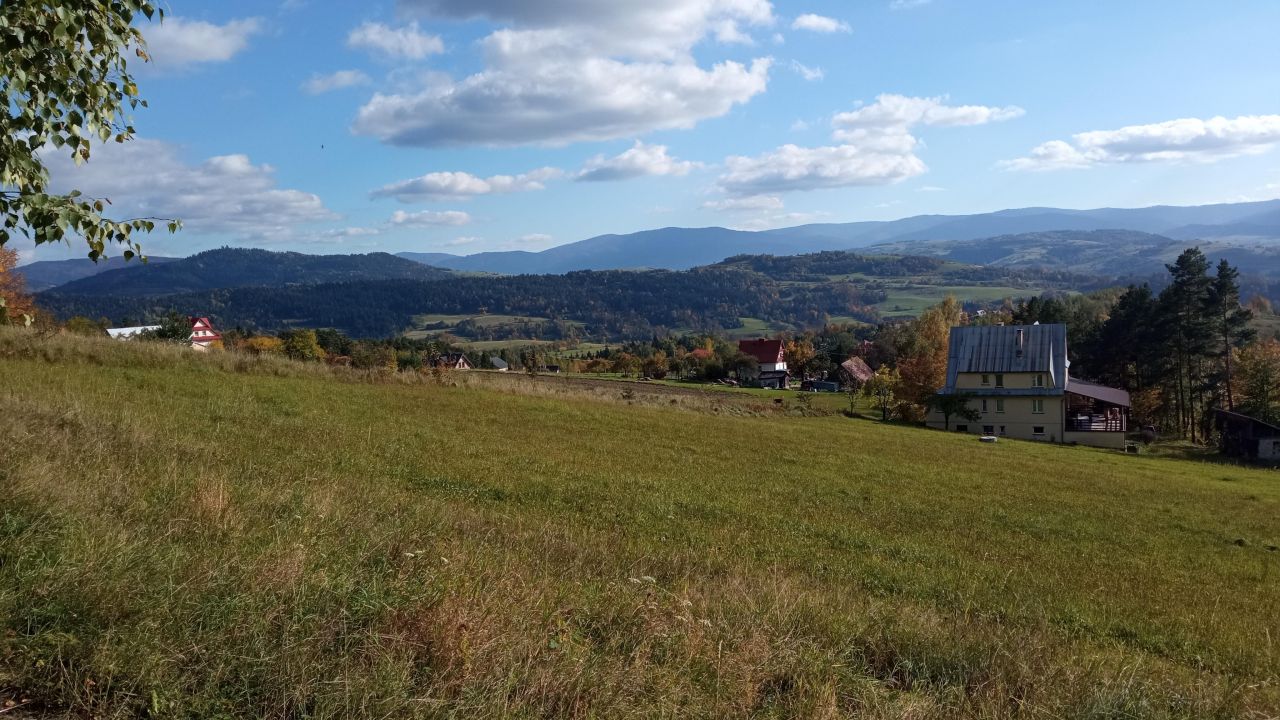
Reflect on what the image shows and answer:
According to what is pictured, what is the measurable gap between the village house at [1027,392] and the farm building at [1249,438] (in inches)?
261

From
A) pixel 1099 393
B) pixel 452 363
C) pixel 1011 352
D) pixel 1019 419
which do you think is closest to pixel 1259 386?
pixel 1099 393

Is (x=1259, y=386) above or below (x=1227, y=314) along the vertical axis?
below

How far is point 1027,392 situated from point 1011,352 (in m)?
3.38

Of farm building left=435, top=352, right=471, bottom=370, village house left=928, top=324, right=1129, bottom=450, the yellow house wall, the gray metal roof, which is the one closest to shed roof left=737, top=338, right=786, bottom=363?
farm building left=435, top=352, right=471, bottom=370

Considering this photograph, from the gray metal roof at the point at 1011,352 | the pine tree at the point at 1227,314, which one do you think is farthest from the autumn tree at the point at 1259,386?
the gray metal roof at the point at 1011,352

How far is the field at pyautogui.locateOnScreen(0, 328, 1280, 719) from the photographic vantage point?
3641 millimetres

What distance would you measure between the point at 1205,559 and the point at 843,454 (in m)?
11.2

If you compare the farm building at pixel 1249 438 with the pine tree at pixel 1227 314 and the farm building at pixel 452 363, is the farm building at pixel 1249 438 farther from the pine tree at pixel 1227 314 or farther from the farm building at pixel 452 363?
the farm building at pixel 452 363

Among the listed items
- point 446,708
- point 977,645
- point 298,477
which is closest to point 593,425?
point 298,477

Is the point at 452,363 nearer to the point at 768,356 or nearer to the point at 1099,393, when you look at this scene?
the point at 768,356

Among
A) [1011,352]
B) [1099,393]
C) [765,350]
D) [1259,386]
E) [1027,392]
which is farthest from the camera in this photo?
[765,350]

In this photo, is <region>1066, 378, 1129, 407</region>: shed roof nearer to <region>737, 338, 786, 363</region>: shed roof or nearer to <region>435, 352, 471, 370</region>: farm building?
<region>435, 352, 471, 370</region>: farm building

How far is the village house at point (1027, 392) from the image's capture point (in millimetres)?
55938

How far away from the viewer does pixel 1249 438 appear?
2093 inches
